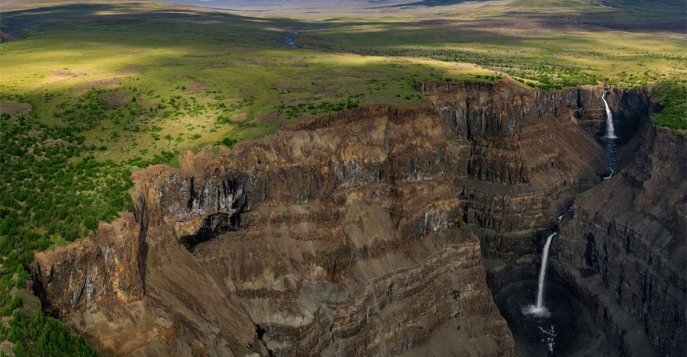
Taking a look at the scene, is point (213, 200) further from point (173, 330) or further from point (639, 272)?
point (639, 272)

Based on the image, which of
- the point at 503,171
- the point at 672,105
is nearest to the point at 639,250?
the point at 503,171

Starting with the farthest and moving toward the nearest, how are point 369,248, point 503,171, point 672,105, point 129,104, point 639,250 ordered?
point 672,105
point 503,171
point 129,104
point 639,250
point 369,248

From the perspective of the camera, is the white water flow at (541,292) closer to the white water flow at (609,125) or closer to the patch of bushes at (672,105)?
the patch of bushes at (672,105)

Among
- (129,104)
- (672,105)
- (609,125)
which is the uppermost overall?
(129,104)

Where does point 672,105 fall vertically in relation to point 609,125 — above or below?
above

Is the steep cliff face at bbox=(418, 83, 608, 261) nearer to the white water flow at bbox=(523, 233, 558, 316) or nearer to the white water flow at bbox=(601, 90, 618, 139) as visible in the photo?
the white water flow at bbox=(523, 233, 558, 316)

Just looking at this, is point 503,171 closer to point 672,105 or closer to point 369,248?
point 672,105
